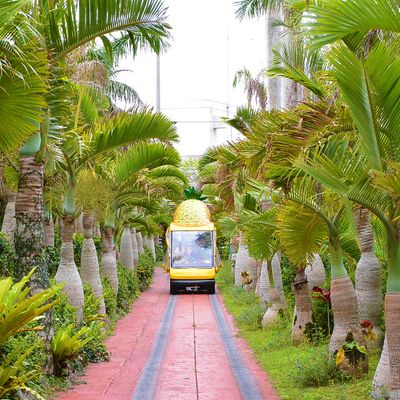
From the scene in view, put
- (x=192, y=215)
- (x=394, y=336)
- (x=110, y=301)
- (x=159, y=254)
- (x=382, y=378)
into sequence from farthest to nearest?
(x=159, y=254) → (x=192, y=215) → (x=110, y=301) → (x=382, y=378) → (x=394, y=336)

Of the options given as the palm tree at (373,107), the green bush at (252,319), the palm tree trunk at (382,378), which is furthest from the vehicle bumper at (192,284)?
the palm tree at (373,107)

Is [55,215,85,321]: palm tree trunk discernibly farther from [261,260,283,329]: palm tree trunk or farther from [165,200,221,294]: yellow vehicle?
[165,200,221,294]: yellow vehicle

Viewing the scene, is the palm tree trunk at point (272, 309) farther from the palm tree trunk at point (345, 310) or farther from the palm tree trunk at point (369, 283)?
the palm tree trunk at point (345, 310)

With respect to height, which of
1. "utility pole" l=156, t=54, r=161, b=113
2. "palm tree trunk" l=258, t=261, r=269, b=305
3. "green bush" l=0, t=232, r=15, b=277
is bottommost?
"palm tree trunk" l=258, t=261, r=269, b=305

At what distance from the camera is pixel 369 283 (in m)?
10.5

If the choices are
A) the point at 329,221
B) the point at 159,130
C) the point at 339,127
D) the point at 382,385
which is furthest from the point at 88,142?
the point at 382,385

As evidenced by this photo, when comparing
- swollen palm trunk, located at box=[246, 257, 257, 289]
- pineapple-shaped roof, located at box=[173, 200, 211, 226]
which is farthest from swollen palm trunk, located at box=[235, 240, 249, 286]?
pineapple-shaped roof, located at box=[173, 200, 211, 226]

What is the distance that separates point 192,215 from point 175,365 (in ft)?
54.5

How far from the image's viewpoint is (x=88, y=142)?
1180 centimetres

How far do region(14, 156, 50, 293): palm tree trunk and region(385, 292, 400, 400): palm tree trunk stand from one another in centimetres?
433

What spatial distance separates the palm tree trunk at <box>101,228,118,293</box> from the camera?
18.2 metres

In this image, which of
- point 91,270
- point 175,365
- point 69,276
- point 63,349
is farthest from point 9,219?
point 63,349

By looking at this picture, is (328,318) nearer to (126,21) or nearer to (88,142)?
(88,142)

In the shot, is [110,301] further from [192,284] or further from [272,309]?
[192,284]
